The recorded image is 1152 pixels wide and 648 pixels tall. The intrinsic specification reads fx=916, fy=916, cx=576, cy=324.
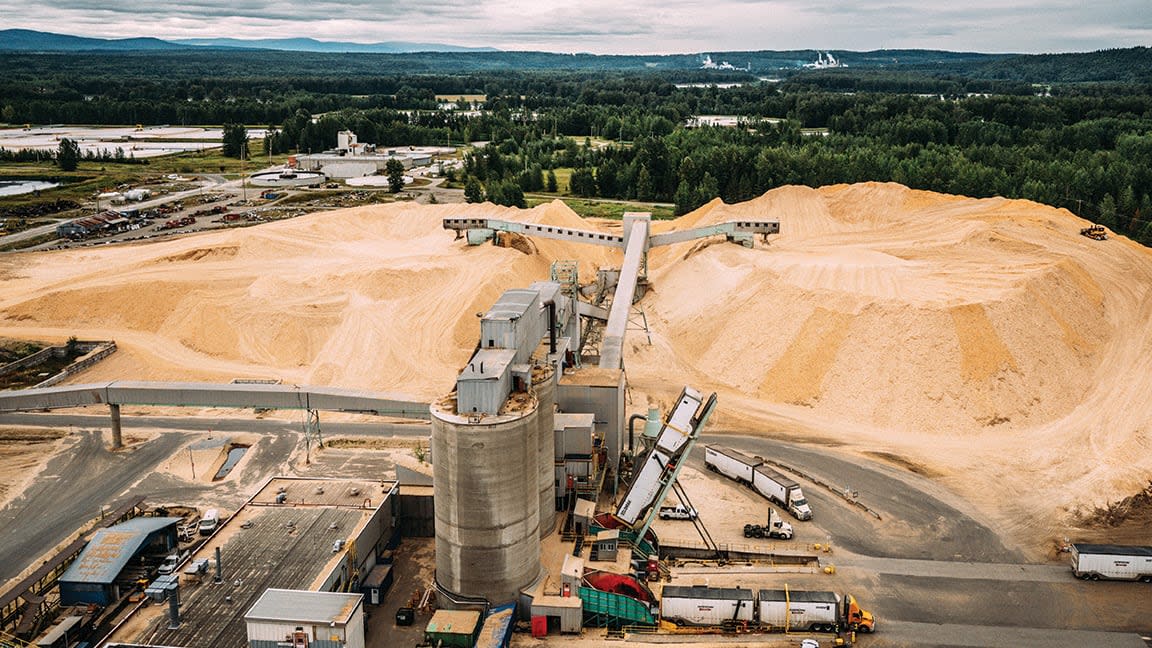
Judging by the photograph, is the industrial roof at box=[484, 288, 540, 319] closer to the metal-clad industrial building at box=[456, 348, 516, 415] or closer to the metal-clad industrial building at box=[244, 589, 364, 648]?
the metal-clad industrial building at box=[456, 348, 516, 415]

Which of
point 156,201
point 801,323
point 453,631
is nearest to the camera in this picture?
point 453,631

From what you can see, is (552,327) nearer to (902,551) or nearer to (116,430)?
(902,551)

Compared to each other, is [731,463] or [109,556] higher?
[109,556]

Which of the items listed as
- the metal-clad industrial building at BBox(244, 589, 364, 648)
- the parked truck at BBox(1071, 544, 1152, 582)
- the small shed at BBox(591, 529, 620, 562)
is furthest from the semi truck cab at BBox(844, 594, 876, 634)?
the metal-clad industrial building at BBox(244, 589, 364, 648)

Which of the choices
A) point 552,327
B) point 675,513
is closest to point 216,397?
point 552,327

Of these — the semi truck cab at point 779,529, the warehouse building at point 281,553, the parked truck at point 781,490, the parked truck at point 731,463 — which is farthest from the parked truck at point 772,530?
the warehouse building at point 281,553

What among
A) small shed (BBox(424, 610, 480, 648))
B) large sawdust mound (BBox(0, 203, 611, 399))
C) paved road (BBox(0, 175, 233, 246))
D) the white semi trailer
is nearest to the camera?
small shed (BBox(424, 610, 480, 648))

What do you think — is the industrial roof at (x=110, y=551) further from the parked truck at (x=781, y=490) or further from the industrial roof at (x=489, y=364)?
the parked truck at (x=781, y=490)
